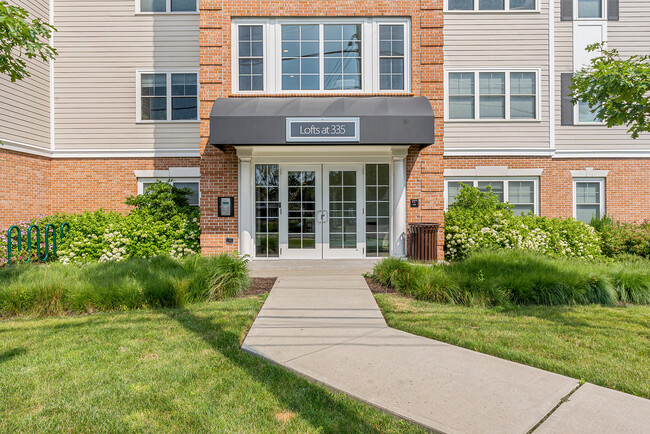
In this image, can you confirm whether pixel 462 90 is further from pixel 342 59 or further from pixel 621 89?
pixel 621 89

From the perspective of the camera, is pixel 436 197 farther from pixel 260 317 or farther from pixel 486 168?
pixel 260 317

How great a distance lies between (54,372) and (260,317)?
2.32 metres

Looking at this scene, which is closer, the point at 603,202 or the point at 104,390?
the point at 104,390

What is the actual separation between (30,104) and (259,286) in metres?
9.96

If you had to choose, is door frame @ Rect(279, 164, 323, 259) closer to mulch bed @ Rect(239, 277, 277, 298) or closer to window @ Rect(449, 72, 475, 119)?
mulch bed @ Rect(239, 277, 277, 298)

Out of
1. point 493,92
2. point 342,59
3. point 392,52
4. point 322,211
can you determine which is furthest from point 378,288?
point 493,92

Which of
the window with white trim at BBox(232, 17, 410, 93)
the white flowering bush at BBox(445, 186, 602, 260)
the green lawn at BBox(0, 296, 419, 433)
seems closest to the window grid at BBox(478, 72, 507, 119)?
the white flowering bush at BBox(445, 186, 602, 260)

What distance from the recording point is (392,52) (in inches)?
371

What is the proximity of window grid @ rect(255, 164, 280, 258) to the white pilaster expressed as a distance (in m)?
3.17

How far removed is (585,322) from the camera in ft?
16.1

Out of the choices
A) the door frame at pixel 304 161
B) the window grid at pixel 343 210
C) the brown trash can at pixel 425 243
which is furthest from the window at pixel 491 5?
the brown trash can at pixel 425 243

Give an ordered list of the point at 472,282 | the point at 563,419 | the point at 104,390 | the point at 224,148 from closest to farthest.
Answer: the point at 563,419, the point at 104,390, the point at 472,282, the point at 224,148

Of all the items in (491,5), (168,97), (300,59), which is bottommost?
(168,97)

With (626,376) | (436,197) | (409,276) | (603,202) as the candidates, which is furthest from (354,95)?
(603,202)
